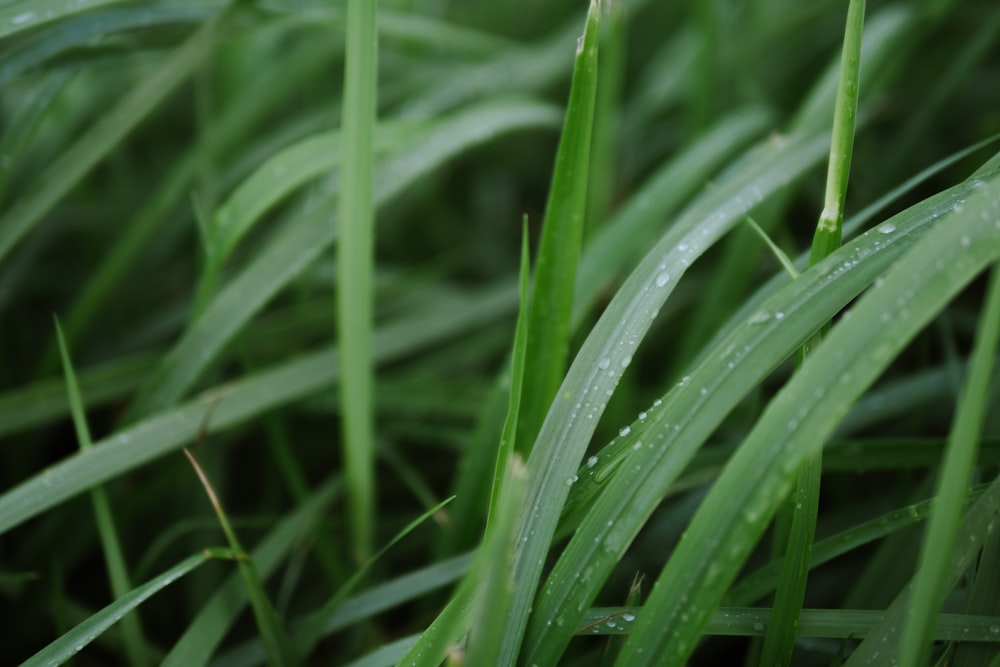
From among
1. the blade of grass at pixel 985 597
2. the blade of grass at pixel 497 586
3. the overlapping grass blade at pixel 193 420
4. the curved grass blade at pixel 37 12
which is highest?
the curved grass blade at pixel 37 12

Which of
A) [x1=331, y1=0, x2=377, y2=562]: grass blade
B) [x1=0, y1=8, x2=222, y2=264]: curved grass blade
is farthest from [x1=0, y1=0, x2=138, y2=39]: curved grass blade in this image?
[x1=331, y1=0, x2=377, y2=562]: grass blade

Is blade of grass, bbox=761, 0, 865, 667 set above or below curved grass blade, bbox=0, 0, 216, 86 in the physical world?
below

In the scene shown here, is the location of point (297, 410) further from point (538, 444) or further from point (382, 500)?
point (538, 444)

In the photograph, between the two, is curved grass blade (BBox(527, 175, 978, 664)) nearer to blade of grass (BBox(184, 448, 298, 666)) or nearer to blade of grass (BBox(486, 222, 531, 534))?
blade of grass (BBox(486, 222, 531, 534))

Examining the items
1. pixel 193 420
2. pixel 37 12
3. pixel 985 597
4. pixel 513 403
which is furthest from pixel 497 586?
pixel 37 12

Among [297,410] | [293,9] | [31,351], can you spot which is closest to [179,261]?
[31,351]

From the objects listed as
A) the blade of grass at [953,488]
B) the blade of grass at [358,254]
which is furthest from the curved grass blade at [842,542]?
the blade of grass at [358,254]

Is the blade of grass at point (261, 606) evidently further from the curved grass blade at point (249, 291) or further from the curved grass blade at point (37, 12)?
the curved grass blade at point (37, 12)
